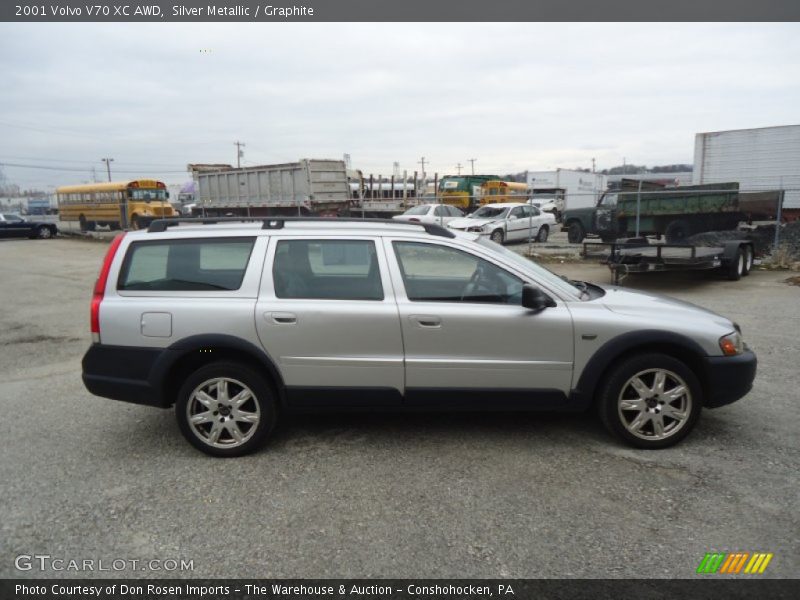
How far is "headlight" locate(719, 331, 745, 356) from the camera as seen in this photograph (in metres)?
Answer: 3.94

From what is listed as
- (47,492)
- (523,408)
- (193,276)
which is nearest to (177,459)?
(47,492)

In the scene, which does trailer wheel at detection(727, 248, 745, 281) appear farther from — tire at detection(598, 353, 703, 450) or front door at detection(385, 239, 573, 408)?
front door at detection(385, 239, 573, 408)

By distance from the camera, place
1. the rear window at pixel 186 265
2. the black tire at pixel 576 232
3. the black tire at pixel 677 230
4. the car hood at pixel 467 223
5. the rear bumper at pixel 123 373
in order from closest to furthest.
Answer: the rear bumper at pixel 123 373, the rear window at pixel 186 265, the black tire at pixel 677 230, the car hood at pixel 467 223, the black tire at pixel 576 232

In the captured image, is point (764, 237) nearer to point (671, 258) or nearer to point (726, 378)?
point (671, 258)

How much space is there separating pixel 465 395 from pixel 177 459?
206 centimetres

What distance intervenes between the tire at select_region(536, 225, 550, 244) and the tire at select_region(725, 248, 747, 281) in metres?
10.00

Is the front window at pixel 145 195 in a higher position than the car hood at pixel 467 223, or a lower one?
higher

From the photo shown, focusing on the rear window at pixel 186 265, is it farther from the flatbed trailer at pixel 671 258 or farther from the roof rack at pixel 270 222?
the flatbed trailer at pixel 671 258

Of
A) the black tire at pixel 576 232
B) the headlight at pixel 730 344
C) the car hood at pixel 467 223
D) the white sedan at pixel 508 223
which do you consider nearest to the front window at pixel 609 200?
the black tire at pixel 576 232

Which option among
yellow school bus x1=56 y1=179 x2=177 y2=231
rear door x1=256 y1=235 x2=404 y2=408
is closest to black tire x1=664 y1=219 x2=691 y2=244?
rear door x1=256 y1=235 x2=404 y2=408

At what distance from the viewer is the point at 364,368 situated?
3.94m

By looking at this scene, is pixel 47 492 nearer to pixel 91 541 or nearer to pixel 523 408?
pixel 91 541

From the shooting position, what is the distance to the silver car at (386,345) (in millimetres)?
3902

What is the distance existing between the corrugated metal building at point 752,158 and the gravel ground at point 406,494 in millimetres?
20068
